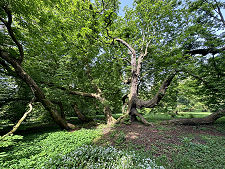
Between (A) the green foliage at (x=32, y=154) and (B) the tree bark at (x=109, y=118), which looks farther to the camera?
(B) the tree bark at (x=109, y=118)

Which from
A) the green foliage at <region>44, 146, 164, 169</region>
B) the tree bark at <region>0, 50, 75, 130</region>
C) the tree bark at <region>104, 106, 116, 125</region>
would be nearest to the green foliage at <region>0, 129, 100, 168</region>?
the green foliage at <region>44, 146, 164, 169</region>

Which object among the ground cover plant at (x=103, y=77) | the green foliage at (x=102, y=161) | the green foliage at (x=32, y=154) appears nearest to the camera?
the green foliage at (x=102, y=161)

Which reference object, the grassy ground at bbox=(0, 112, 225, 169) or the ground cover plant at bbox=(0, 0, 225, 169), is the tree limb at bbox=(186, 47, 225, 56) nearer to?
the ground cover plant at bbox=(0, 0, 225, 169)

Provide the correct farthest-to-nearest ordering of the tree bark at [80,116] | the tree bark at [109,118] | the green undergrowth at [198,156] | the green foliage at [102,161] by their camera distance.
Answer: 1. the tree bark at [80,116]
2. the tree bark at [109,118]
3. the green undergrowth at [198,156]
4. the green foliage at [102,161]

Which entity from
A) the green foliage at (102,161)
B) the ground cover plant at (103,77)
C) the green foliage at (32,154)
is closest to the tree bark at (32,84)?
the ground cover plant at (103,77)

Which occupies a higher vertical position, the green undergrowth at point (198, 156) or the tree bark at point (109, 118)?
the tree bark at point (109, 118)

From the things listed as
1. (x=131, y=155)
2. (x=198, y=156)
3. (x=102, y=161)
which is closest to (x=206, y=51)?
(x=198, y=156)

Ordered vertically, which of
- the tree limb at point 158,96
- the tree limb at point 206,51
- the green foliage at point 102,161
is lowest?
the green foliage at point 102,161

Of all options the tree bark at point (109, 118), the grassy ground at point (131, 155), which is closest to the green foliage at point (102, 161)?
the grassy ground at point (131, 155)

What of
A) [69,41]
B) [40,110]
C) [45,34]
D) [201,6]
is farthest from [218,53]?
[40,110]

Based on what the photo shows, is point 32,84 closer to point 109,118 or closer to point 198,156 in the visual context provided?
point 109,118

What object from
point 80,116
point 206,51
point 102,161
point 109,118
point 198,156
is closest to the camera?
point 102,161

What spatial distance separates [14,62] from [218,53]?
10731 millimetres

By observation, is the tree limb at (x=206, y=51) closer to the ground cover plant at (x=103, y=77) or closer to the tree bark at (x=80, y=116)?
the ground cover plant at (x=103, y=77)
